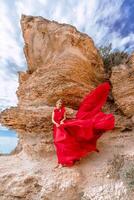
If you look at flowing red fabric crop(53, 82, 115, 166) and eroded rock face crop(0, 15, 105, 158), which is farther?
eroded rock face crop(0, 15, 105, 158)

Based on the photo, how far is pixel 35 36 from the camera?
10.3 m

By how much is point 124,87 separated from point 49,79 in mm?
2404

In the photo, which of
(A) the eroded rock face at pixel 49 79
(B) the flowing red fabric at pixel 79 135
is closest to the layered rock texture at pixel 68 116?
(A) the eroded rock face at pixel 49 79

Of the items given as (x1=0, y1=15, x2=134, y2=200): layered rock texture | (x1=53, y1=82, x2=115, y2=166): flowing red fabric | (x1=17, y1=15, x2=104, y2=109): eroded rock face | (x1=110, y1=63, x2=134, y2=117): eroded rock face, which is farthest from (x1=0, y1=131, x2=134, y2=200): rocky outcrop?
(x1=17, y1=15, x2=104, y2=109): eroded rock face

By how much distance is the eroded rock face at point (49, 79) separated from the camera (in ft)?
25.6

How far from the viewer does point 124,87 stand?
8.43 metres

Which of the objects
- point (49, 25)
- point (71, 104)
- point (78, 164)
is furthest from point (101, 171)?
point (49, 25)

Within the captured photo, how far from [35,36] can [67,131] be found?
4.98 meters

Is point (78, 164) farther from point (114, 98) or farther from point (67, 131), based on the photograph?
point (114, 98)

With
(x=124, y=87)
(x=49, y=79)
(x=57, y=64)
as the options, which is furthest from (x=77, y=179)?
(x=57, y=64)

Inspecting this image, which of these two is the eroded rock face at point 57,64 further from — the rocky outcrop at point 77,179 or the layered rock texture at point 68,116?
the rocky outcrop at point 77,179

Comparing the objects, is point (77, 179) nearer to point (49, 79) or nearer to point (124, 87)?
point (49, 79)

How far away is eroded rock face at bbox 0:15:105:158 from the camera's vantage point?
7.81m

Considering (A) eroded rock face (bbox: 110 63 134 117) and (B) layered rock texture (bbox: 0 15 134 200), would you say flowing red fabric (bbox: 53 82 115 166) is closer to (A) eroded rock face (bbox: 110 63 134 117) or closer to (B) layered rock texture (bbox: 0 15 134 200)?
(B) layered rock texture (bbox: 0 15 134 200)
